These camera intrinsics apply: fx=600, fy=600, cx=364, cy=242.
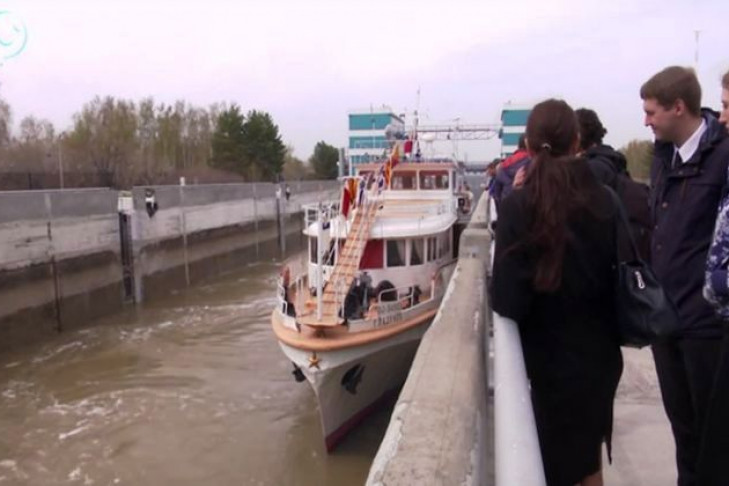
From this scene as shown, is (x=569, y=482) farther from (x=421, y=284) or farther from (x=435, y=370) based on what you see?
(x=421, y=284)

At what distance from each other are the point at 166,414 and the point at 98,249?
1089cm

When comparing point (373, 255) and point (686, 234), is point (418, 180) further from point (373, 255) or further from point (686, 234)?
point (686, 234)

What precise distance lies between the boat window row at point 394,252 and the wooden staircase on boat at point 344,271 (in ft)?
1.05

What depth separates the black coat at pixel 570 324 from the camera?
2.36 m

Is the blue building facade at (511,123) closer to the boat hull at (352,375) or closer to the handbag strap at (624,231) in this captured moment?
the boat hull at (352,375)

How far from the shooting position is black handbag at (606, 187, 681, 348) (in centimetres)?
226

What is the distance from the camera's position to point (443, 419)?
2.22m

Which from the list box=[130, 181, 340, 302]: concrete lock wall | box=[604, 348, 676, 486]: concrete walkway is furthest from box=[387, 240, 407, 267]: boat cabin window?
box=[130, 181, 340, 302]: concrete lock wall

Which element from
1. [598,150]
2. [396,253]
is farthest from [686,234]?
[396,253]

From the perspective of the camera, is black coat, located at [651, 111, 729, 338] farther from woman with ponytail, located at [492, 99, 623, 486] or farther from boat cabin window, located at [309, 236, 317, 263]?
boat cabin window, located at [309, 236, 317, 263]

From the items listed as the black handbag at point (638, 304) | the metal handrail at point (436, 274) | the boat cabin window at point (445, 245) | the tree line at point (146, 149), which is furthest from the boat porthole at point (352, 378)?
the tree line at point (146, 149)

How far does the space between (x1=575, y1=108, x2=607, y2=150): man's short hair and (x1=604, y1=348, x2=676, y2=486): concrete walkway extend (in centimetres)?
200

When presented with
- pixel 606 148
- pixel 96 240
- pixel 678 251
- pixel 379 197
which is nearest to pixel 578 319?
pixel 678 251

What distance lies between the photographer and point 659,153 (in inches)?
111
